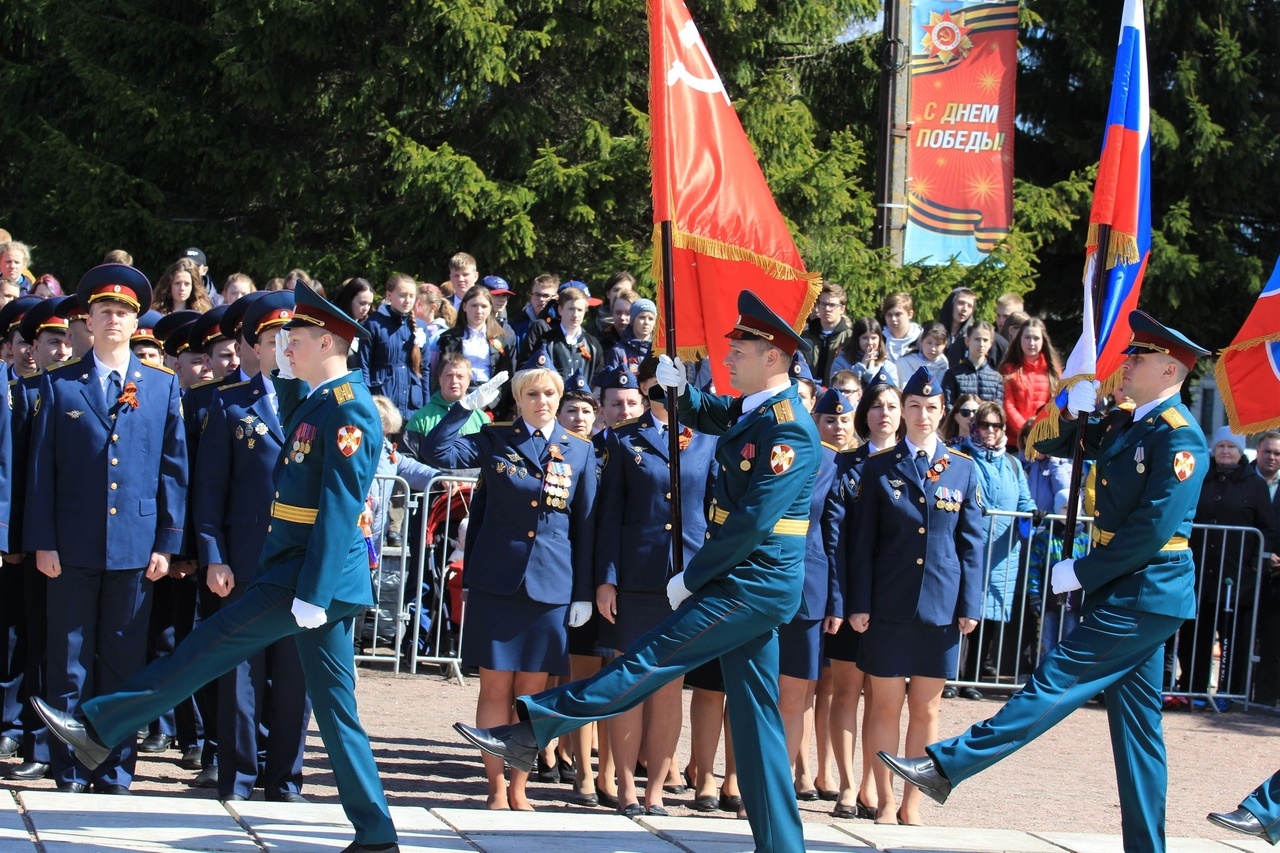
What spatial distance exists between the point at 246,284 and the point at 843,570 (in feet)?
18.9

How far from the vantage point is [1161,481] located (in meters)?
5.95

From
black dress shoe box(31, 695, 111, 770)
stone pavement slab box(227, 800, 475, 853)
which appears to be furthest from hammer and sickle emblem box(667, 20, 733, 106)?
black dress shoe box(31, 695, 111, 770)

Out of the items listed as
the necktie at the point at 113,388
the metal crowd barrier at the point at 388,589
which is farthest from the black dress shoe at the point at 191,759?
the metal crowd barrier at the point at 388,589

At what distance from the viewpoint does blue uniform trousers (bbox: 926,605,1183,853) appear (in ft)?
18.6

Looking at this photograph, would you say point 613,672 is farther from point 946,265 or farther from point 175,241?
point 175,241

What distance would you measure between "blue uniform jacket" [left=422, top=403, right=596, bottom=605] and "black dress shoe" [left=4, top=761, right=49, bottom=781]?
2.00 meters

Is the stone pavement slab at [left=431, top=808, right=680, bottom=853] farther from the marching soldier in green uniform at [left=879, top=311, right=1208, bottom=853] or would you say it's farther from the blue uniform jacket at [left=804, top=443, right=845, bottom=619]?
the blue uniform jacket at [left=804, top=443, right=845, bottom=619]

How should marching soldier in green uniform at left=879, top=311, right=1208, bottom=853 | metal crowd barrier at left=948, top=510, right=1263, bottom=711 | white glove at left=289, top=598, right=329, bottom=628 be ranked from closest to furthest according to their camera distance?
white glove at left=289, top=598, right=329, bottom=628, marching soldier in green uniform at left=879, top=311, right=1208, bottom=853, metal crowd barrier at left=948, top=510, right=1263, bottom=711

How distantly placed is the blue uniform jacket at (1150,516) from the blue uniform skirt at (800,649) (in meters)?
1.49

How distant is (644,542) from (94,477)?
2.38 m

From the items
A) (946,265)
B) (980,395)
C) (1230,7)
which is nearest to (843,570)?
(980,395)

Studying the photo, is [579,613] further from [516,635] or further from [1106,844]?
[1106,844]

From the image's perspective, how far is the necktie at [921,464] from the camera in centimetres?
730

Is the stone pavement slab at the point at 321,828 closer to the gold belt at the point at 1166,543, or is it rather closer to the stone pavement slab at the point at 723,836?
the stone pavement slab at the point at 723,836
